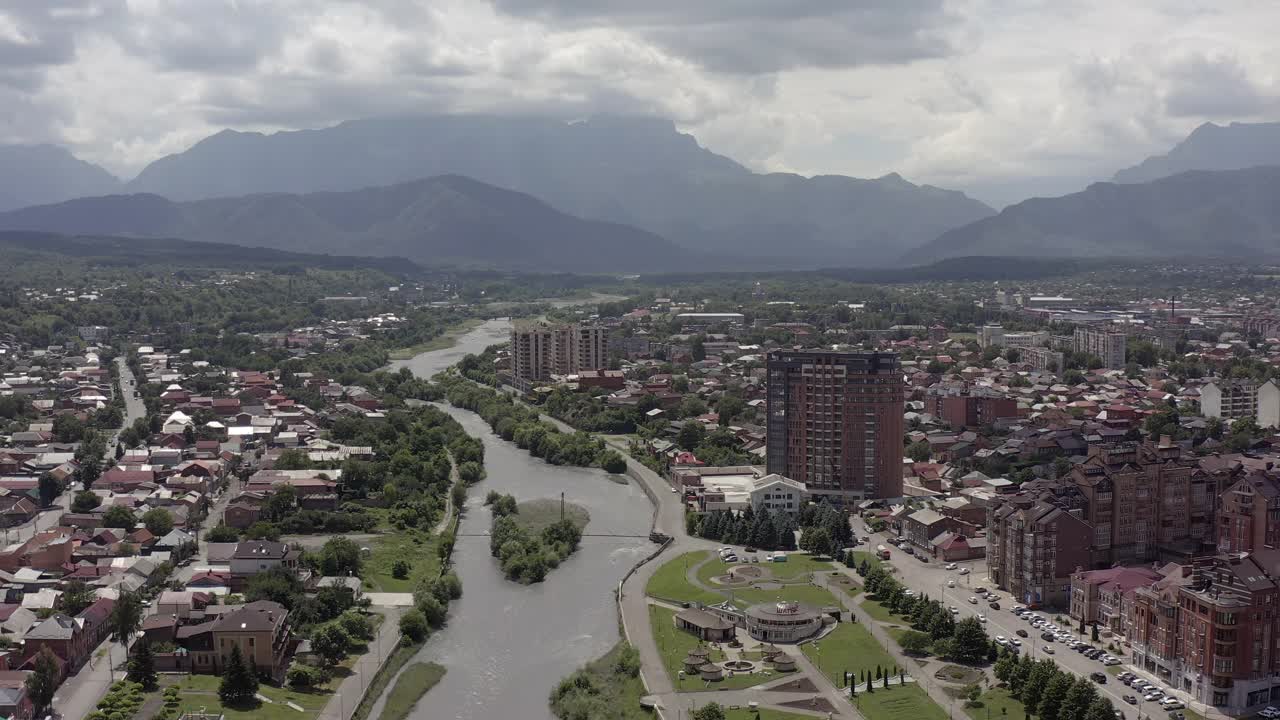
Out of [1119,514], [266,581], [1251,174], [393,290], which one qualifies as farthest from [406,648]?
[1251,174]

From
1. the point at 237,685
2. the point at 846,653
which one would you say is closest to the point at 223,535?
the point at 237,685

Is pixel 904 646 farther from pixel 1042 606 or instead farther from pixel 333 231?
pixel 333 231

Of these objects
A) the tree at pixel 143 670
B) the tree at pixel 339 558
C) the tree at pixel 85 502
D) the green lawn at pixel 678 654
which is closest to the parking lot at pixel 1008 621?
the green lawn at pixel 678 654

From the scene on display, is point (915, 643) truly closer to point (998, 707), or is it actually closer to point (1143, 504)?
point (998, 707)

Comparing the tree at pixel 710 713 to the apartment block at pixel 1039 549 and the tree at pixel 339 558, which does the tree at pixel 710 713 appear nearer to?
the apartment block at pixel 1039 549

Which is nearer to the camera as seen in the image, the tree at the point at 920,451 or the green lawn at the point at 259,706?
the green lawn at the point at 259,706

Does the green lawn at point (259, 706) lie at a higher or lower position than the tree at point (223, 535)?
lower
